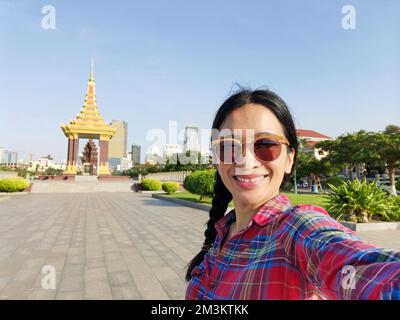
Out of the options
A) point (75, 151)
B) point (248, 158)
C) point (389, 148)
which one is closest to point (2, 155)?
point (75, 151)

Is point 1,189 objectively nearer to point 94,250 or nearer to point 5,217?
point 5,217

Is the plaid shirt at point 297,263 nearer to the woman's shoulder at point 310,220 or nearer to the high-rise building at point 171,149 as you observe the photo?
the woman's shoulder at point 310,220

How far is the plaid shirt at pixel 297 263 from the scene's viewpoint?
2.33 feet

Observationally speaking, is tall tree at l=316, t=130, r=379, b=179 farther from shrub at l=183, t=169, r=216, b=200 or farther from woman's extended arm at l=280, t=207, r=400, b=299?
woman's extended arm at l=280, t=207, r=400, b=299

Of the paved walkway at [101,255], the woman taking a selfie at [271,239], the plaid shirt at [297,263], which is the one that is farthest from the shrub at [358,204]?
the plaid shirt at [297,263]

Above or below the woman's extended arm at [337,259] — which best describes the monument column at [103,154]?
above

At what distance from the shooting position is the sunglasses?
121 cm

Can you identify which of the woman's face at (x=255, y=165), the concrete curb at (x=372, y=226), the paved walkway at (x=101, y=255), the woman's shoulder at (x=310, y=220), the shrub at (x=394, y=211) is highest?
the woman's face at (x=255, y=165)

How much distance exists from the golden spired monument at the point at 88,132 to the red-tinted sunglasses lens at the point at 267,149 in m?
37.3

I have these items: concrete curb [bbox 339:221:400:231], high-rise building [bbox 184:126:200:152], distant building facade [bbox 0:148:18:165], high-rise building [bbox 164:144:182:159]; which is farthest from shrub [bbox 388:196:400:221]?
distant building facade [bbox 0:148:18:165]

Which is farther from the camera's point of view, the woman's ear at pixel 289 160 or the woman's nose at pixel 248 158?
the woman's ear at pixel 289 160

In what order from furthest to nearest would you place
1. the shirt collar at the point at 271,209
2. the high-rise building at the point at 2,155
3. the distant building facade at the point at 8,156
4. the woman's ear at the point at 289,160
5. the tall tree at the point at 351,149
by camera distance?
the distant building facade at the point at 8,156 → the high-rise building at the point at 2,155 → the tall tree at the point at 351,149 → the woman's ear at the point at 289,160 → the shirt collar at the point at 271,209

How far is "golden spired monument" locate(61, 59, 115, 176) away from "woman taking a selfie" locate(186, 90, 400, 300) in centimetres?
3721

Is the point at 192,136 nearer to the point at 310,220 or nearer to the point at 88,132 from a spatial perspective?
the point at 88,132
